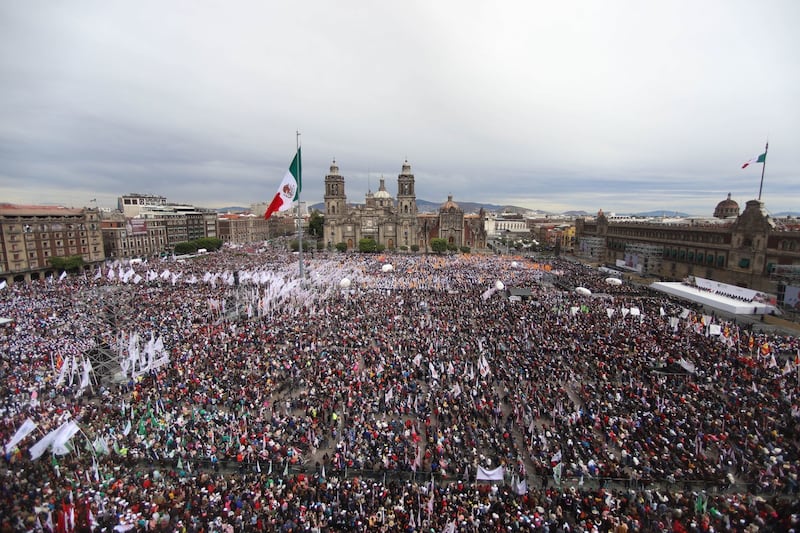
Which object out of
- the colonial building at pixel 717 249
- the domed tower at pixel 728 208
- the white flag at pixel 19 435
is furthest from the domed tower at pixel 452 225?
the white flag at pixel 19 435

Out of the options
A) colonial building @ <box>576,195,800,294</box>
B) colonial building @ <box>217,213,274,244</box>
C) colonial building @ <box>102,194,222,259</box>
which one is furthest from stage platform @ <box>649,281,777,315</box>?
colonial building @ <box>217,213,274,244</box>

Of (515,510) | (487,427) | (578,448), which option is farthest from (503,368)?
(515,510)

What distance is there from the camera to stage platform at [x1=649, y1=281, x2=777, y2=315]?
31297mm

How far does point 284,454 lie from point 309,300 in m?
19.4

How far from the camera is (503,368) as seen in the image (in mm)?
20078

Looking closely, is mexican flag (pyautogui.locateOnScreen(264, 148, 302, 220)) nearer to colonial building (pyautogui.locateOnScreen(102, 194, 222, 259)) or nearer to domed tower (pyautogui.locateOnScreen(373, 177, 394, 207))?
colonial building (pyautogui.locateOnScreen(102, 194, 222, 259))

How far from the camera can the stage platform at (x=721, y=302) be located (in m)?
31.3

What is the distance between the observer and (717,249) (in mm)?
46500

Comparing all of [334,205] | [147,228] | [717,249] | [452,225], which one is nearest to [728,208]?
[717,249]

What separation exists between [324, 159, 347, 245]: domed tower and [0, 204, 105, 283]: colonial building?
4398cm

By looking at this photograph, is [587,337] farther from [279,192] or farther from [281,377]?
[279,192]

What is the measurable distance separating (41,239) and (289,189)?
47.0 meters

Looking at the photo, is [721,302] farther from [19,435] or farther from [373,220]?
[373,220]

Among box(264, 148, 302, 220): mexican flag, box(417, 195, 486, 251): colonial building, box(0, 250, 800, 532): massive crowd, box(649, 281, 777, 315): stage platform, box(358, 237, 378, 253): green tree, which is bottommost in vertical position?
box(0, 250, 800, 532): massive crowd
